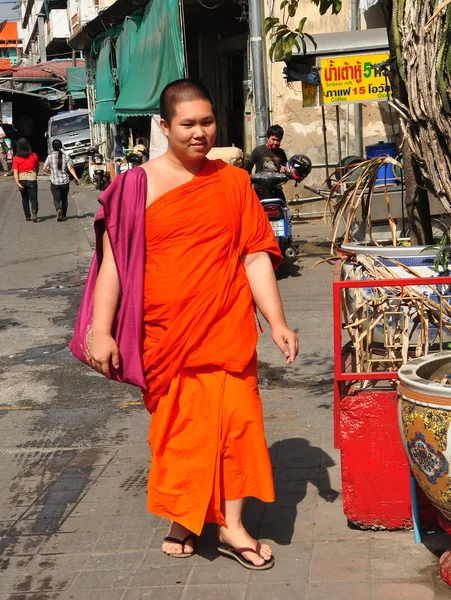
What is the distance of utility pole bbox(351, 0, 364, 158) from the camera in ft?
46.7

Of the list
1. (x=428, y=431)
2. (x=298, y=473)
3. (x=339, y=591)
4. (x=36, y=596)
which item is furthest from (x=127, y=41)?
(x=428, y=431)

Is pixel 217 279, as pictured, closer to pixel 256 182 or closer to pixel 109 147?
pixel 256 182

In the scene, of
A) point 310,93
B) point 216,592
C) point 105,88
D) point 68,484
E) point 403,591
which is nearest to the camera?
point 403,591

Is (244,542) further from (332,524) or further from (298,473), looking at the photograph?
(298,473)

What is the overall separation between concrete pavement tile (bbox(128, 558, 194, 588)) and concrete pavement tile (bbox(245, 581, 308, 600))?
282mm

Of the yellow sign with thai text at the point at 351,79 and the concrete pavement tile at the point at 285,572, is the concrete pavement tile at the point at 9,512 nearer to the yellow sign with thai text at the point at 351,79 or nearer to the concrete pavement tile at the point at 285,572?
the concrete pavement tile at the point at 285,572

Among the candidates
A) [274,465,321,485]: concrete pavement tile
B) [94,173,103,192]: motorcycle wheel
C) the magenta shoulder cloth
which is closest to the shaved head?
the magenta shoulder cloth

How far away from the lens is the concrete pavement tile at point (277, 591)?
333 centimetres

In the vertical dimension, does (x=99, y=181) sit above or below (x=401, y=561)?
above

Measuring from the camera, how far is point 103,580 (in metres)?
3.56

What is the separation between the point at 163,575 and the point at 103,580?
232 millimetres

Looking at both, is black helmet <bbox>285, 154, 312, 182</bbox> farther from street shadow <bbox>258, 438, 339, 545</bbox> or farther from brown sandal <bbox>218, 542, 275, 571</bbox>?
brown sandal <bbox>218, 542, 275, 571</bbox>

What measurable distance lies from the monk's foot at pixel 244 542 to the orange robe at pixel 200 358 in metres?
0.10

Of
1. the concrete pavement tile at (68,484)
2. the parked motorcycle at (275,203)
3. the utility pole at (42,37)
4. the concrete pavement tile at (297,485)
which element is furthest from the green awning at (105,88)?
the utility pole at (42,37)
